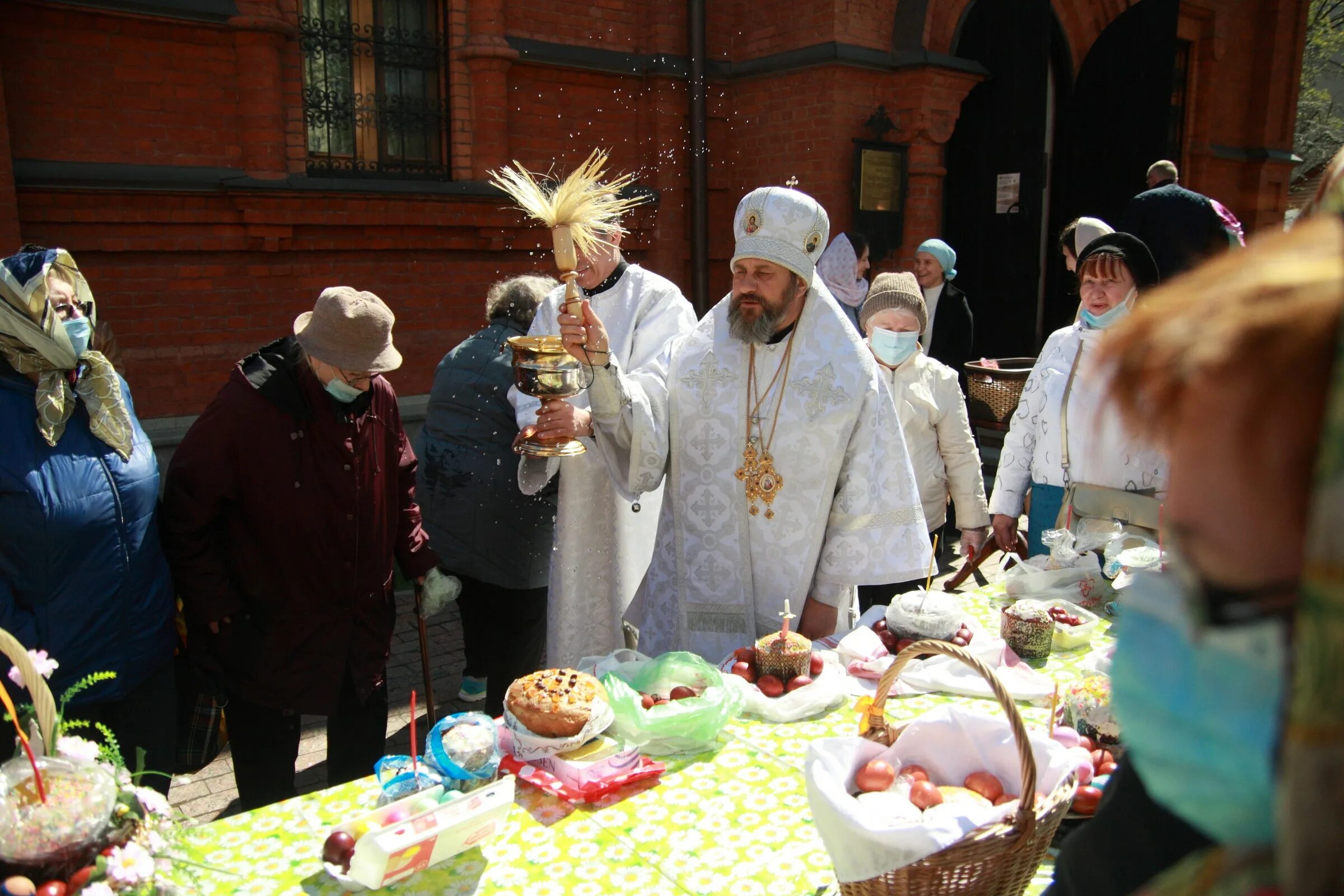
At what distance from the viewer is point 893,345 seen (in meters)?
4.50

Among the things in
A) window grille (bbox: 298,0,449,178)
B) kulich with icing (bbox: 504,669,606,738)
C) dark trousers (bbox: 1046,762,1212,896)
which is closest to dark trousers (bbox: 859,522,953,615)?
kulich with icing (bbox: 504,669,606,738)

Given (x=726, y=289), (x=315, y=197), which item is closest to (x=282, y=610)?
(x=315, y=197)

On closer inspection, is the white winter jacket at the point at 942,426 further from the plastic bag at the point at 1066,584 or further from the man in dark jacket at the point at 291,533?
Answer: the man in dark jacket at the point at 291,533

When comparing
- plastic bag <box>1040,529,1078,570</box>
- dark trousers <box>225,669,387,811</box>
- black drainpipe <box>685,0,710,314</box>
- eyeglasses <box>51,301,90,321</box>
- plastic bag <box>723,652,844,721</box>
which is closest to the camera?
plastic bag <box>723,652,844,721</box>

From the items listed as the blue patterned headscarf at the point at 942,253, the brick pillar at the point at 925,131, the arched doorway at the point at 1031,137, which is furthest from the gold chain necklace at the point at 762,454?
the arched doorway at the point at 1031,137

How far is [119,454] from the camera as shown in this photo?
2725mm

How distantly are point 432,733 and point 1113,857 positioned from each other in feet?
5.03

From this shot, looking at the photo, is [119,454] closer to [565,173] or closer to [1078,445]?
[1078,445]

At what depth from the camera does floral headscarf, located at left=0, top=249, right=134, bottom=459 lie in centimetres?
255

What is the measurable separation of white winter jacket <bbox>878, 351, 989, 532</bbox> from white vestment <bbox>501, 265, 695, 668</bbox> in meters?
1.20

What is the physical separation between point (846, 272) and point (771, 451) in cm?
440

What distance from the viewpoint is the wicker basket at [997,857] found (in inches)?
60.8

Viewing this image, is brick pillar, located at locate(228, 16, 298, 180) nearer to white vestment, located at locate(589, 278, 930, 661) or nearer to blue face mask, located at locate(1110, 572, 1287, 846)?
white vestment, located at locate(589, 278, 930, 661)

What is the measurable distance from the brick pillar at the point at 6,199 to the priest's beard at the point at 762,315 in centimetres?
434
